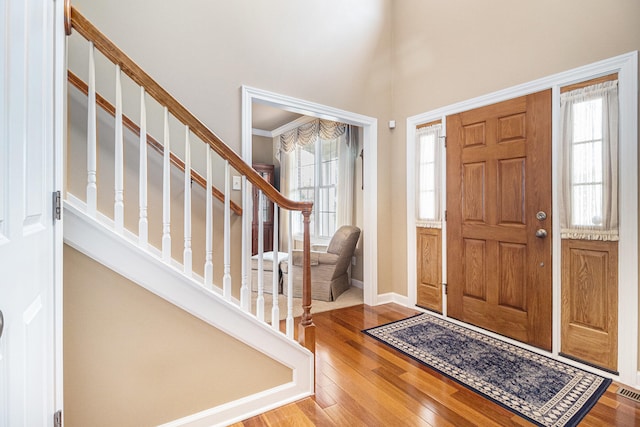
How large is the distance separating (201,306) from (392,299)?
103 inches

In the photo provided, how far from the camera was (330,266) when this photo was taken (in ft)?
12.0

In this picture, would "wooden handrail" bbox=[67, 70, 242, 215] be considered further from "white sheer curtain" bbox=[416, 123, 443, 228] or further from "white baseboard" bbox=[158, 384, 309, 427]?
"white sheer curtain" bbox=[416, 123, 443, 228]

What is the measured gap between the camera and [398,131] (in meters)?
3.52

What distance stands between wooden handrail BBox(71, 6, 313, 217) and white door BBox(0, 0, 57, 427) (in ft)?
0.64

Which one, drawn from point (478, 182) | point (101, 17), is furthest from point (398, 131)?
point (101, 17)

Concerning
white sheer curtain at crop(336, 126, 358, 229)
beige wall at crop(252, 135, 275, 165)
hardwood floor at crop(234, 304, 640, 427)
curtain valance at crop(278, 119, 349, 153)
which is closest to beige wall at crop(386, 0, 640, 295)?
white sheer curtain at crop(336, 126, 358, 229)

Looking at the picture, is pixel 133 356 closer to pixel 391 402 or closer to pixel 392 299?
pixel 391 402

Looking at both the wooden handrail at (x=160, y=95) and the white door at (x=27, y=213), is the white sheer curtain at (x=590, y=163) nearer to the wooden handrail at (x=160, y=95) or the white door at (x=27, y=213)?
the wooden handrail at (x=160, y=95)

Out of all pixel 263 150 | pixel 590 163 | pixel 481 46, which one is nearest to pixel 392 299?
pixel 590 163

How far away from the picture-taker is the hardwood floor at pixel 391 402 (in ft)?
5.29

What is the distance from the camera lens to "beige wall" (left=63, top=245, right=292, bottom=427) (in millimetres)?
1276

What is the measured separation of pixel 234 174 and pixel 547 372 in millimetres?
2710

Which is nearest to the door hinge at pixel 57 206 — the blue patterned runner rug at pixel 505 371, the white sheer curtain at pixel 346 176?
the blue patterned runner rug at pixel 505 371

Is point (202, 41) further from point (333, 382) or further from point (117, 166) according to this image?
point (333, 382)
